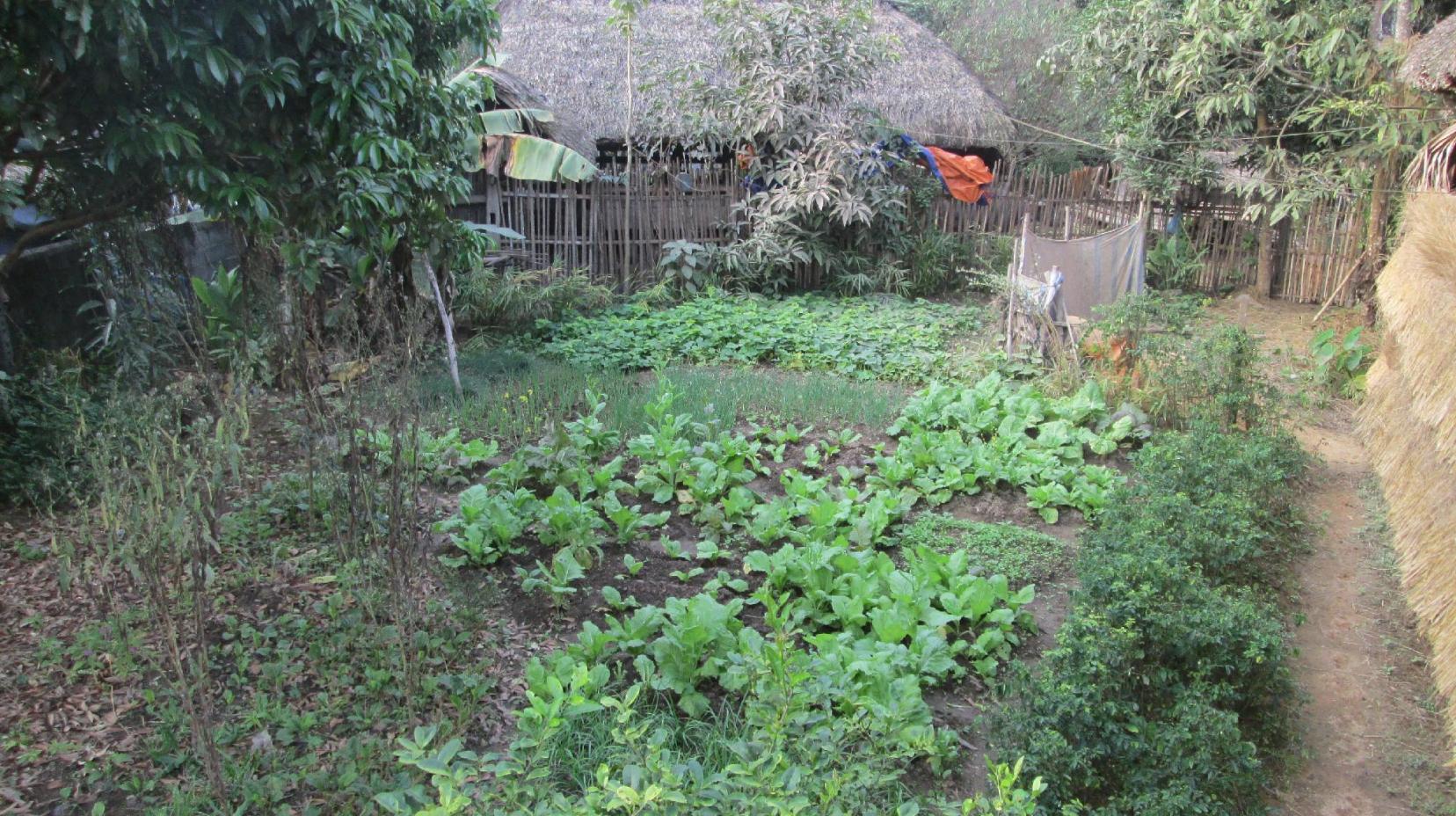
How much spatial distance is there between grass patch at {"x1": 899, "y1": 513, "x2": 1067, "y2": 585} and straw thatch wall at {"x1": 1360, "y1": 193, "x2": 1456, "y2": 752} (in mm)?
1499

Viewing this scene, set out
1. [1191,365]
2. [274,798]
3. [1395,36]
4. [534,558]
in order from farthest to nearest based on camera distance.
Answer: [1395,36], [1191,365], [534,558], [274,798]

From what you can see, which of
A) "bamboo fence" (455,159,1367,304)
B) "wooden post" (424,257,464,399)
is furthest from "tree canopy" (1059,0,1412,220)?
"wooden post" (424,257,464,399)

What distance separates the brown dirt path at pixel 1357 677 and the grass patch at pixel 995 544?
3.89 ft

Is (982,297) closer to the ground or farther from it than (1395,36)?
closer to the ground

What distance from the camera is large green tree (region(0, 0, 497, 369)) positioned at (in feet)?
12.2

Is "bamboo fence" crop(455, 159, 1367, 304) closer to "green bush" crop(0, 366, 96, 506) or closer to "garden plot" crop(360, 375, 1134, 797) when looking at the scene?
"garden plot" crop(360, 375, 1134, 797)

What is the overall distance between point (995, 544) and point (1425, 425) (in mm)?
1951

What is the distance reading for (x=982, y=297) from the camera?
1274 cm

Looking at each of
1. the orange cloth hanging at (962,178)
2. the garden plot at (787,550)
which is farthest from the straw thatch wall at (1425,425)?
the orange cloth hanging at (962,178)

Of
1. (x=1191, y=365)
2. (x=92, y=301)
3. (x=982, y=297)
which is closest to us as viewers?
(x=92, y=301)

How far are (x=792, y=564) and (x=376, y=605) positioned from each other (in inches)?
69.3

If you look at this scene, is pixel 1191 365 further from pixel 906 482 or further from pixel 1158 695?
pixel 1158 695

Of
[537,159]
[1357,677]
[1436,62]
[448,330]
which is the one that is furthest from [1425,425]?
[537,159]

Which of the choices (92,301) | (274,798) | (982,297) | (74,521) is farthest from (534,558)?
(982,297)
